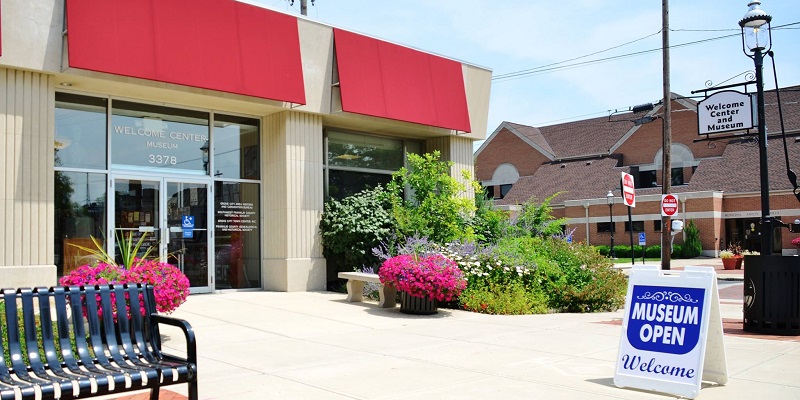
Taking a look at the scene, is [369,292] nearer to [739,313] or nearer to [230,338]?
[230,338]

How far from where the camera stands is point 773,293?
9.59m

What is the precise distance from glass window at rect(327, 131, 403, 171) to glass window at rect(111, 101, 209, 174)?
11.1 feet

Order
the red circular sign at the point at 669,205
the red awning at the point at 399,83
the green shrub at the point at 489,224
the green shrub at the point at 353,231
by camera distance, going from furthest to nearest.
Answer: the red circular sign at the point at 669,205, the green shrub at the point at 489,224, the red awning at the point at 399,83, the green shrub at the point at 353,231

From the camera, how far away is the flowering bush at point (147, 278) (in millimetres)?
8688

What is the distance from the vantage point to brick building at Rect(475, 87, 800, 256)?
138 ft

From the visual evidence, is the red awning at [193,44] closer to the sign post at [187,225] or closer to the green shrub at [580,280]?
the sign post at [187,225]

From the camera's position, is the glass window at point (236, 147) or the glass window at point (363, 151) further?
the glass window at point (363, 151)

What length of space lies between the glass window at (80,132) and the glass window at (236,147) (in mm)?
2509

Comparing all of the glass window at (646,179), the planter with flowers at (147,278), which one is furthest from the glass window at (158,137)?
the glass window at (646,179)

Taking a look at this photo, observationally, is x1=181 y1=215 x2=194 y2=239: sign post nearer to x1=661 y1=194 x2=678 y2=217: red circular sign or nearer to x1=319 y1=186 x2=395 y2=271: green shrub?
x1=319 y1=186 x2=395 y2=271: green shrub

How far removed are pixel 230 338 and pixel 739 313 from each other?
31.1 ft

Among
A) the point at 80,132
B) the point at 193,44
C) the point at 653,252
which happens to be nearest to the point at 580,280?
the point at 193,44

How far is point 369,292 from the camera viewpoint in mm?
14273

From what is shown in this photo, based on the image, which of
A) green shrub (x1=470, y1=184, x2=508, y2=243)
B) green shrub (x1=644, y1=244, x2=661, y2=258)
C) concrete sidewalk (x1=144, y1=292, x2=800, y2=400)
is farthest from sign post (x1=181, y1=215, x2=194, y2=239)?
green shrub (x1=644, y1=244, x2=661, y2=258)
